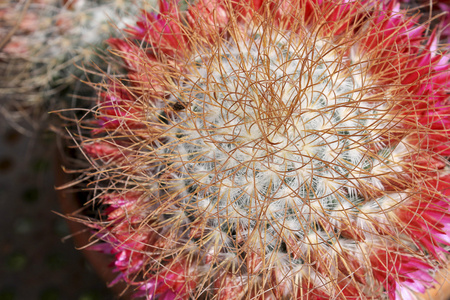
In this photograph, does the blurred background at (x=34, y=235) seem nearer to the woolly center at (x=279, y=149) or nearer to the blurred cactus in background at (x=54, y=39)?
the blurred cactus in background at (x=54, y=39)

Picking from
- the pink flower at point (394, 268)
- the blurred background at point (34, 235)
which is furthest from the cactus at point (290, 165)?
the blurred background at point (34, 235)

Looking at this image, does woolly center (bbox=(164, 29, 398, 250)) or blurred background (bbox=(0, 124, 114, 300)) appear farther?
blurred background (bbox=(0, 124, 114, 300))

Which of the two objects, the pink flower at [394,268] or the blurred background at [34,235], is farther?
the blurred background at [34,235]

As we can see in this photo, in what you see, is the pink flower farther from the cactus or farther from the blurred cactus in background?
the blurred cactus in background

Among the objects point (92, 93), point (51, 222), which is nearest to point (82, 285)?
point (51, 222)

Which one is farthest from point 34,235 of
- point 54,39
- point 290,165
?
point 290,165

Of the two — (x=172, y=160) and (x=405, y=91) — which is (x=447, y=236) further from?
(x=172, y=160)

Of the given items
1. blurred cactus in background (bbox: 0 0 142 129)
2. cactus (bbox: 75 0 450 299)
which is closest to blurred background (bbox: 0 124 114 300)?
blurred cactus in background (bbox: 0 0 142 129)

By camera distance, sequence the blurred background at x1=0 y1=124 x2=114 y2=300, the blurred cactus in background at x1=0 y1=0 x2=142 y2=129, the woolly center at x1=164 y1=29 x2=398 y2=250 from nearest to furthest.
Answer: the woolly center at x1=164 y1=29 x2=398 y2=250 < the blurred cactus in background at x1=0 y1=0 x2=142 y2=129 < the blurred background at x1=0 y1=124 x2=114 y2=300
